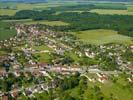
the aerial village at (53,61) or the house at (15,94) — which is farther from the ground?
the house at (15,94)

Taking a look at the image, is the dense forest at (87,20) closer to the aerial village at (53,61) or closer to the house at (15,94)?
the aerial village at (53,61)

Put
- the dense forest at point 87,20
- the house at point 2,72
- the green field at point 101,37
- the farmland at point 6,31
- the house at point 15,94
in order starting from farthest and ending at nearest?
the dense forest at point 87,20, the farmland at point 6,31, the green field at point 101,37, the house at point 2,72, the house at point 15,94

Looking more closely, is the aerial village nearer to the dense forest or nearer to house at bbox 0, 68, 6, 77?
house at bbox 0, 68, 6, 77

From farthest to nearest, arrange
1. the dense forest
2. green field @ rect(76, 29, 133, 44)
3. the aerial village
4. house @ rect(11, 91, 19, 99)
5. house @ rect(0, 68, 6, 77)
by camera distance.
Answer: the dense forest < green field @ rect(76, 29, 133, 44) < house @ rect(0, 68, 6, 77) < the aerial village < house @ rect(11, 91, 19, 99)

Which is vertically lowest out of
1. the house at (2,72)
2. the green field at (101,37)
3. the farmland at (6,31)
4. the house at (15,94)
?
the green field at (101,37)

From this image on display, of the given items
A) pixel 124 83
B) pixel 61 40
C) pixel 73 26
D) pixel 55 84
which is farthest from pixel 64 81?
pixel 73 26

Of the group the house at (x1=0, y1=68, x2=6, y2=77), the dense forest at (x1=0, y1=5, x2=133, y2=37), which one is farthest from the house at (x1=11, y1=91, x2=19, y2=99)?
the dense forest at (x1=0, y1=5, x2=133, y2=37)

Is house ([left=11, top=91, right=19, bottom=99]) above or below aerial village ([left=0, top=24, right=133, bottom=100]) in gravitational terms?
above

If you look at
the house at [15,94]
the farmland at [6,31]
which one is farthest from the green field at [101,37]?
the house at [15,94]
